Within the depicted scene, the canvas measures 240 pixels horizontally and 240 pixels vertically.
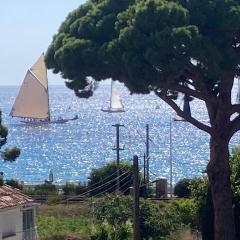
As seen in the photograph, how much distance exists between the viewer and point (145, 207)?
36.3 m

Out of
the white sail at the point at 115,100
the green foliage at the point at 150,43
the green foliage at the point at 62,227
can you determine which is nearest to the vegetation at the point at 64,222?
the green foliage at the point at 62,227

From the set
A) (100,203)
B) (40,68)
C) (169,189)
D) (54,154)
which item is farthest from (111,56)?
(54,154)

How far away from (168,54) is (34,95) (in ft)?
276

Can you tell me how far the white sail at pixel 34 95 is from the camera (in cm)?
10662

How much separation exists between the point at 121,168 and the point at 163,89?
24.3 m

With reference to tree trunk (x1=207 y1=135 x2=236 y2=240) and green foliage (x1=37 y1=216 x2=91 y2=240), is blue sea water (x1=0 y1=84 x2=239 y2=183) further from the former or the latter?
tree trunk (x1=207 y1=135 x2=236 y2=240)

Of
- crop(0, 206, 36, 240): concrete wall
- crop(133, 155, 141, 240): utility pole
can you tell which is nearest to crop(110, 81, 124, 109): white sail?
crop(0, 206, 36, 240): concrete wall

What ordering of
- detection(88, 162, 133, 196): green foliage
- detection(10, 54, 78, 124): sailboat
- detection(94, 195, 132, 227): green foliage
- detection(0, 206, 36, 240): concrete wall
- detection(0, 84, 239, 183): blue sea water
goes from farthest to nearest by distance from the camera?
detection(10, 54, 78, 124): sailboat < detection(0, 84, 239, 183): blue sea water < detection(88, 162, 133, 196): green foliage < detection(94, 195, 132, 227): green foliage < detection(0, 206, 36, 240): concrete wall

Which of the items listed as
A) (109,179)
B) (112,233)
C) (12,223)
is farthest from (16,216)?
(109,179)

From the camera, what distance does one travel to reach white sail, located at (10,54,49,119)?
107 metres

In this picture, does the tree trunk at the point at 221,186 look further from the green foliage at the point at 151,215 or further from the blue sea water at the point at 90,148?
the blue sea water at the point at 90,148

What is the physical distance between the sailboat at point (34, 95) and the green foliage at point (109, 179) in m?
52.5

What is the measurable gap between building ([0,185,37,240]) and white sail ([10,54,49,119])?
6792 cm

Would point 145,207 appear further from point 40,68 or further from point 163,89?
point 40,68
